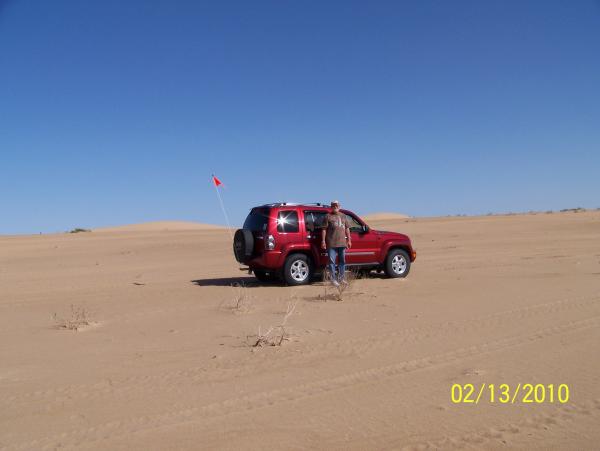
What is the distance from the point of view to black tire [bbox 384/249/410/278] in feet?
42.9

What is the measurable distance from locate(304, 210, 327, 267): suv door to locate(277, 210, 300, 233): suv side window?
0.84 feet

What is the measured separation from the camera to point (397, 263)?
519 inches

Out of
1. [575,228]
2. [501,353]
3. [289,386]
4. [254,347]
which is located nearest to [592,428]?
[501,353]

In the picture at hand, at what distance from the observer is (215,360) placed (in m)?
5.98

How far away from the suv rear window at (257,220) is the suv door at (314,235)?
0.91 m

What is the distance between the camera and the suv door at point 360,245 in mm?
12742

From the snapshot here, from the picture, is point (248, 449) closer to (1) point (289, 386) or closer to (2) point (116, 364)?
(1) point (289, 386)

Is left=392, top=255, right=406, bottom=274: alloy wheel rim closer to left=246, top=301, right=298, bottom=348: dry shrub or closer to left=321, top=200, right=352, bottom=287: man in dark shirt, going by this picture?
left=321, top=200, right=352, bottom=287: man in dark shirt

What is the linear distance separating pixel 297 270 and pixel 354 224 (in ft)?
6.37

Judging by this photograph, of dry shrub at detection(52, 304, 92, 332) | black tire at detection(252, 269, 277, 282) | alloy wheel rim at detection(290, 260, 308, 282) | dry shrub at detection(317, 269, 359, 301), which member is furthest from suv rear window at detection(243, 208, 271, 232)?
dry shrub at detection(52, 304, 92, 332)

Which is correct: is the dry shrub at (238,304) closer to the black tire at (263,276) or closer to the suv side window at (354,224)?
the black tire at (263,276)

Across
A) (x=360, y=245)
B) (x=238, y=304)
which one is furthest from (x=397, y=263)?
(x=238, y=304)

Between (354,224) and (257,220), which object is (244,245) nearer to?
(257,220)

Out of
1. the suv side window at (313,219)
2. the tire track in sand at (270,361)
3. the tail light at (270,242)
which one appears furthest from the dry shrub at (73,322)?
the suv side window at (313,219)
